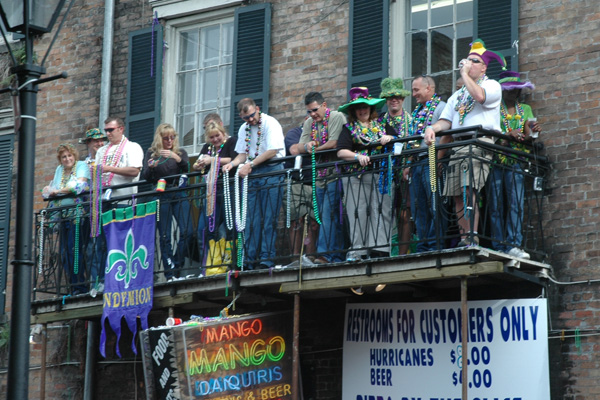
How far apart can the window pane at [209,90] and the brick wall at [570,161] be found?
13.3ft

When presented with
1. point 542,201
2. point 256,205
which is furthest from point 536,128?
point 256,205

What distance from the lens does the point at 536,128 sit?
10.4 meters

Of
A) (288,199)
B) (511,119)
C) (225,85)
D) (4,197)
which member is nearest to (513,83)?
(511,119)

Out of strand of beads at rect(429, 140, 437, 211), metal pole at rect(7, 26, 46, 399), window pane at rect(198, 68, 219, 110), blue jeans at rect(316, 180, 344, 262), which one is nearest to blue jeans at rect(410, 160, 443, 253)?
strand of beads at rect(429, 140, 437, 211)

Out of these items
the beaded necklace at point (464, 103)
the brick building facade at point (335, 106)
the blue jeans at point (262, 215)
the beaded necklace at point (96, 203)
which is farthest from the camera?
the beaded necklace at point (96, 203)

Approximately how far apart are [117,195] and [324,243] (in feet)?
9.40

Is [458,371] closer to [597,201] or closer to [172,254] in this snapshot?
[597,201]

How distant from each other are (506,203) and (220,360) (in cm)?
313

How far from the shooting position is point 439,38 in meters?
11.7

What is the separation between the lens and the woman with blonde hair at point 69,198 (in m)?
12.5

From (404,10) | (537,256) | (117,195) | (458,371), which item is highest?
(404,10)

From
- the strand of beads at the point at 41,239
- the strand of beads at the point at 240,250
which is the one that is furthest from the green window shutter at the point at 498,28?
the strand of beads at the point at 41,239

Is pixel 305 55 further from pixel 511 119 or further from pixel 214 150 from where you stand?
pixel 511 119

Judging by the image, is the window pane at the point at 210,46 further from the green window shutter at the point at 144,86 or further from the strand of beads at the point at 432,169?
the strand of beads at the point at 432,169
